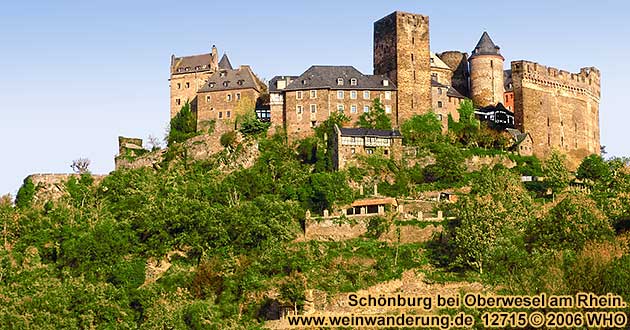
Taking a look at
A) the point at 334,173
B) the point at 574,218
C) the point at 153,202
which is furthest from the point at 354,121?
the point at 574,218

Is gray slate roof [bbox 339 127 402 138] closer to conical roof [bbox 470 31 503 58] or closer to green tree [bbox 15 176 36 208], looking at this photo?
conical roof [bbox 470 31 503 58]

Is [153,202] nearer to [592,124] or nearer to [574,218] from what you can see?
[574,218]

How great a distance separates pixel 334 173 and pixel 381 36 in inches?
629

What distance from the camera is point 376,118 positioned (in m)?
78.5

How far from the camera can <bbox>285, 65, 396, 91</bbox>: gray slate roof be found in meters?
79.8

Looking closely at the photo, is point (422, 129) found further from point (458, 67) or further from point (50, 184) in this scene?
point (50, 184)

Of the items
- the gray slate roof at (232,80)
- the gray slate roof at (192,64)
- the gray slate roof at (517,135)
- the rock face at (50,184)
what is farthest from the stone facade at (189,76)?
the gray slate roof at (517,135)

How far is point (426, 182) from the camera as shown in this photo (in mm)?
73250

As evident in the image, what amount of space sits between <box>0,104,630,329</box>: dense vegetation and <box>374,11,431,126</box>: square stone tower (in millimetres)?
1945

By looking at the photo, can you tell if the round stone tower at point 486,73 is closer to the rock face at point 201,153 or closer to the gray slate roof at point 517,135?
the gray slate roof at point 517,135

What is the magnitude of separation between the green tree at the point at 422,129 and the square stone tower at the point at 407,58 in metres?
0.78

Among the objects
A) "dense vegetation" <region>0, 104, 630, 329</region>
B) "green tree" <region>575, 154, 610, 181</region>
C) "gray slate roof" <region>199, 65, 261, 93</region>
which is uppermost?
"gray slate roof" <region>199, 65, 261, 93</region>

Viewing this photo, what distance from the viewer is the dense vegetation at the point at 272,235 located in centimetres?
5366

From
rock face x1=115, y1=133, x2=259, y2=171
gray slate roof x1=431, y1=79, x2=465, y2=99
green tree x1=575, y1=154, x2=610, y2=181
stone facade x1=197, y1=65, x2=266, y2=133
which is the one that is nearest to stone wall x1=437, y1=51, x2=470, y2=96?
gray slate roof x1=431, y1=79, x2=465, y2=99
